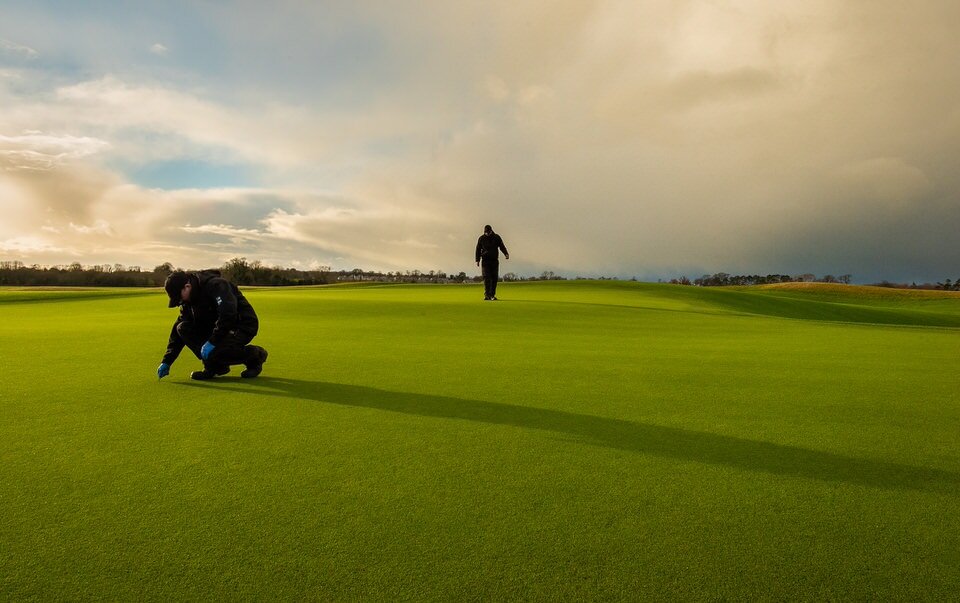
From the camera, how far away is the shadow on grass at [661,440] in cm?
399

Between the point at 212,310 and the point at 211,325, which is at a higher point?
the point at 212,310

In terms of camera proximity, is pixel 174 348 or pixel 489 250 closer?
pixel 174 348

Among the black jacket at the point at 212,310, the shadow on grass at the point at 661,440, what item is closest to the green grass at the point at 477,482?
the shadow on grass at the point at 661,440

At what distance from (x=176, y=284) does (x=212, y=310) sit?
670 mm

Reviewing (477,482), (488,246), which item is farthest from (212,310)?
(488,246)

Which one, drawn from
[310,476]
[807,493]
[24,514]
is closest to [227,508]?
[310,476]

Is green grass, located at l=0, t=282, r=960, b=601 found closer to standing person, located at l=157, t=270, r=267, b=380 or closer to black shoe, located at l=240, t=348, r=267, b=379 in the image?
black shoe, located at l=240, t=348, r=267, b=379

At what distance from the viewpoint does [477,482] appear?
12.1 ft

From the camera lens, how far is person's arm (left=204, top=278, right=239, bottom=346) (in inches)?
Result: 279

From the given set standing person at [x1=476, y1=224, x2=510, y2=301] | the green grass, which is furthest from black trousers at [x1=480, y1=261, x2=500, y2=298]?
the green grass

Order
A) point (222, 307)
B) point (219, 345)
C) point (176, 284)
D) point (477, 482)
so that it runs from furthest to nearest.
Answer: point (219, 345) < point (222, 307) < point (176, 284) < point (477, 482)

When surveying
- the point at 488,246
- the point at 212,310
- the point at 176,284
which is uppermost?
the point at 488,246

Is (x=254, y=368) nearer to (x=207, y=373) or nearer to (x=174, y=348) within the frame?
(x=207, y=373)

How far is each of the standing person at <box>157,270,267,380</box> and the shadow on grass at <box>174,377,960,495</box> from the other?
2.84 feet
